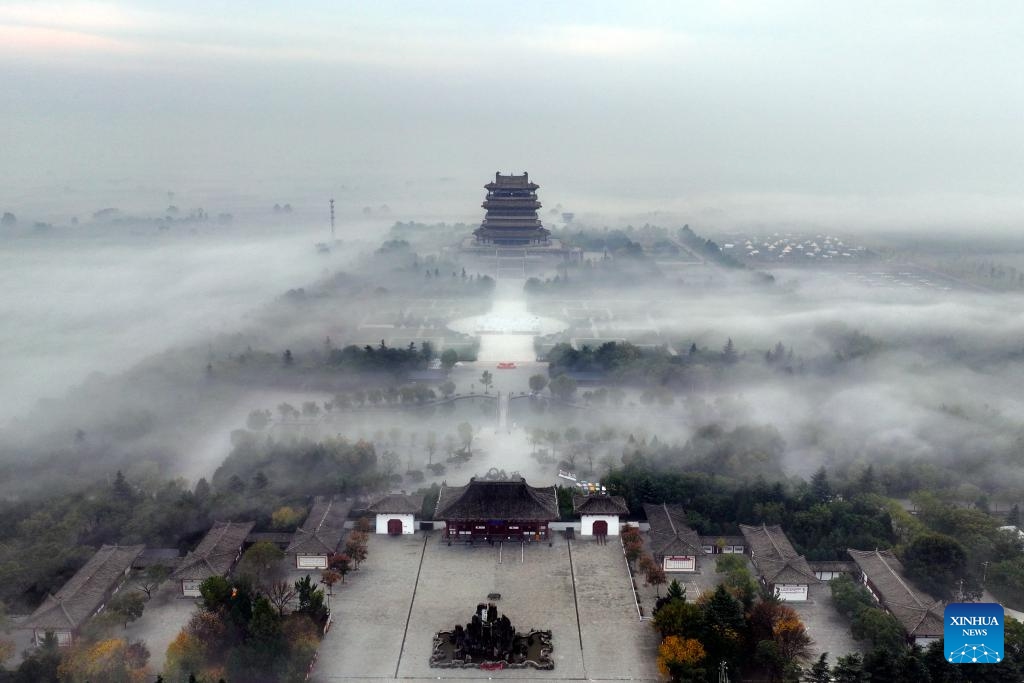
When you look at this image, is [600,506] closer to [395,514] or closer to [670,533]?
[670,533]

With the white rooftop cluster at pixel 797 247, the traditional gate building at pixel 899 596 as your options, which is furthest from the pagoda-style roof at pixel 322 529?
the white rooftop cluster at pixel 797 247

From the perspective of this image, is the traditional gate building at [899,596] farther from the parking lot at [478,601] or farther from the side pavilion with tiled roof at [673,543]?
the parking lot at [478,601]

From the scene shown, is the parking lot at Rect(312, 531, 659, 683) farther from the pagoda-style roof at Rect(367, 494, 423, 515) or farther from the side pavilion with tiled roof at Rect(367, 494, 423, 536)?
the pagoda-style roof at Rect(367, 494, 423, 515)

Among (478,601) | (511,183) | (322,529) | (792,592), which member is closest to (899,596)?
(792,592)

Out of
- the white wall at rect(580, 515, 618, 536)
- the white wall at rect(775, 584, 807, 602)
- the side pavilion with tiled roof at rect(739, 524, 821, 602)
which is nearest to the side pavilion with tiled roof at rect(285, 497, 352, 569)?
the white wall at rect(580, 515, 618, 536)

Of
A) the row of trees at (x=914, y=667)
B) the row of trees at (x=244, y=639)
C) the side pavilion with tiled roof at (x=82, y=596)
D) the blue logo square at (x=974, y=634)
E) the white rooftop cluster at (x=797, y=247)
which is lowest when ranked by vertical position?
the white rooftop cluster at (x=797, y=247)

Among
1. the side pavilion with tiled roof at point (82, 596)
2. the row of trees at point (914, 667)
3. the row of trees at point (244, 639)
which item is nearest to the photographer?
the row of trees at point (914, 667)
